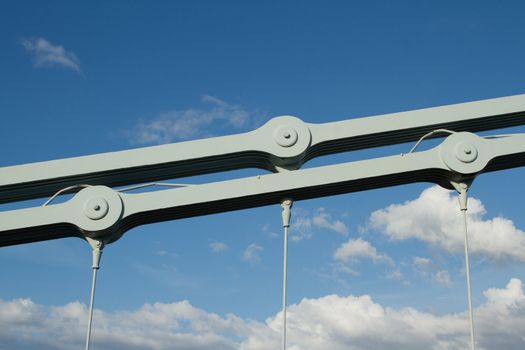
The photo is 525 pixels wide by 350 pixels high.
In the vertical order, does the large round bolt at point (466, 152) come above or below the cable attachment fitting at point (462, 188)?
above

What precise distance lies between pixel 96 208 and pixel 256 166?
1.78 m

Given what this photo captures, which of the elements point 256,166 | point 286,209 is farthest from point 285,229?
point 256,166

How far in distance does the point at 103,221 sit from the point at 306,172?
85.0 inches

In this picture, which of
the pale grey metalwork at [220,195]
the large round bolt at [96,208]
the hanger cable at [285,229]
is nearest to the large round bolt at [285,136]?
the pale grey metalwork at [220,195]

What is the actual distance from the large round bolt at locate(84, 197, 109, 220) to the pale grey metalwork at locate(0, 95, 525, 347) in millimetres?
10

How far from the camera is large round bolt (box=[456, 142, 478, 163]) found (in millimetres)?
7461

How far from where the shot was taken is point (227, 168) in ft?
25.4

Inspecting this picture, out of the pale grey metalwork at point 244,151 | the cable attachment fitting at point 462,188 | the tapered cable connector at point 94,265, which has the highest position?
the pale grey metalwork at point 244,151

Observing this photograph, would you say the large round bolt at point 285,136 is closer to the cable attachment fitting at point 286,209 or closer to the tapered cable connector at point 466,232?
the cable attachment fitting at point 286,209

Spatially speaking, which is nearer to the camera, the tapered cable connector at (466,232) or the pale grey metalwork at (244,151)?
the tapered cable connector at (466,232)

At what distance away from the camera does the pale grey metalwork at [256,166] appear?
7.25m

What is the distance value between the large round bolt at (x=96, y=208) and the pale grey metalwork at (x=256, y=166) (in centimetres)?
1

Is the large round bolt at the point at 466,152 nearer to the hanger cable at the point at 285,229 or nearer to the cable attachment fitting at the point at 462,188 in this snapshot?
the cable attachment fitting at the point at 462,188

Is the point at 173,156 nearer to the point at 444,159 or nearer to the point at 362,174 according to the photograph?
the point at 362,174
